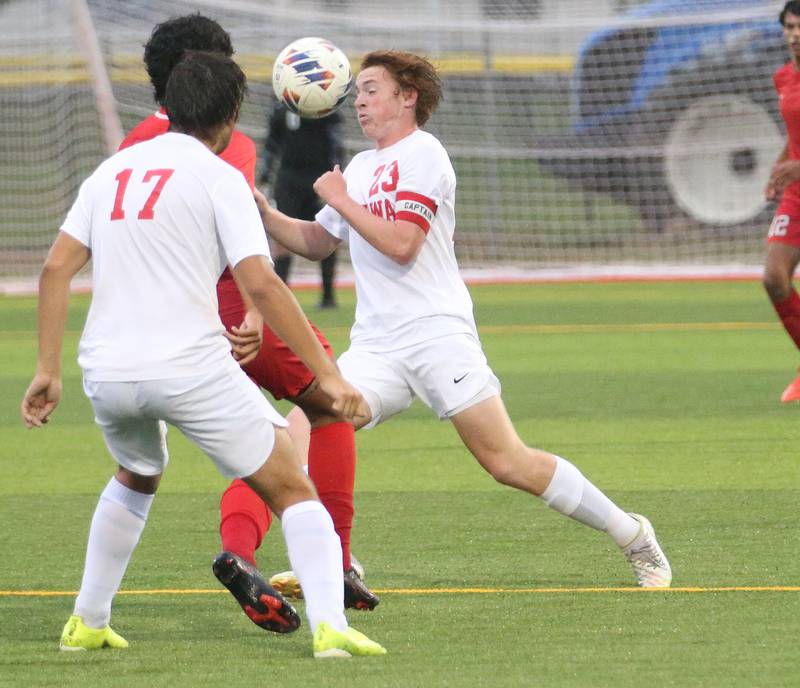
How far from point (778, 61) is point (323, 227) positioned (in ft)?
59.3

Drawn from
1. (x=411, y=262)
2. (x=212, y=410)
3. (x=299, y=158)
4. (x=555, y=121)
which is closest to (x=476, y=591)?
(x=411, y=262)

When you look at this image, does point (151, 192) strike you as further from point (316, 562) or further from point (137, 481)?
point (316, 562)

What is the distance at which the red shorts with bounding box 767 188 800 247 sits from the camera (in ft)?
36.5

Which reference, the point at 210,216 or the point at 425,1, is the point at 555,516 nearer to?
the point at 210,216

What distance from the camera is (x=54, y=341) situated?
5016mm

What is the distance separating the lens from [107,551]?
534 cm

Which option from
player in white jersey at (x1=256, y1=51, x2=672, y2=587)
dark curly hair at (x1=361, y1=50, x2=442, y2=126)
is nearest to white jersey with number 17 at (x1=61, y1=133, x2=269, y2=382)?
player in white jersey at (x1=256, y1=51, x2=672, y2=587)

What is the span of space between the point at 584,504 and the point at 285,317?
5.55 feet

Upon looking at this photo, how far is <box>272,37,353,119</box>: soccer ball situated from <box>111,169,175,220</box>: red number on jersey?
1790 millimetres

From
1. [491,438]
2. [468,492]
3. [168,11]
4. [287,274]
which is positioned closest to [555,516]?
[468,492]

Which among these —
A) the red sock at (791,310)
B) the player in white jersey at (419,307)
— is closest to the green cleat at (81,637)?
the player in white jersey at (419,307)

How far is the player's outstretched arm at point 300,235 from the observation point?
653 centimetres

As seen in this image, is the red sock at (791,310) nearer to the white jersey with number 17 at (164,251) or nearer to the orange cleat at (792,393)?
the orange cleat at (792,393)

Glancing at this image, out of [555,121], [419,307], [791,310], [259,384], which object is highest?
[419,307]
